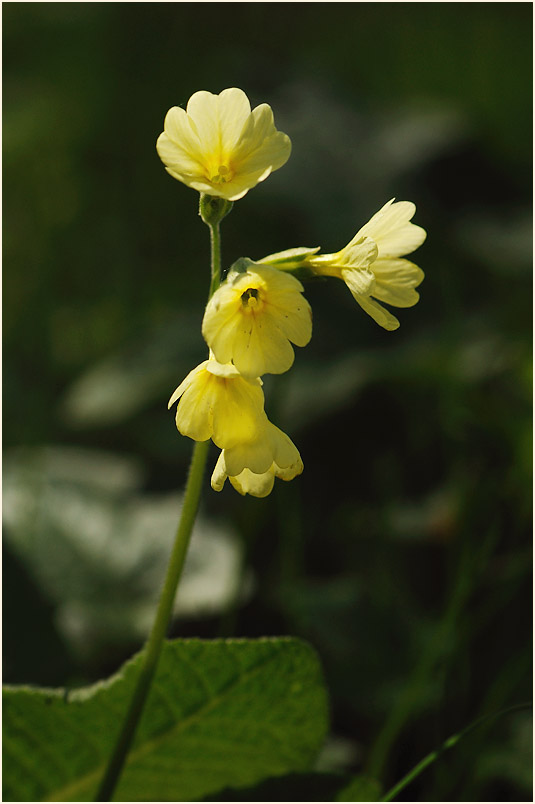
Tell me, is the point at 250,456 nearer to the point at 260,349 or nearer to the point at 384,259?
the point at 260,349

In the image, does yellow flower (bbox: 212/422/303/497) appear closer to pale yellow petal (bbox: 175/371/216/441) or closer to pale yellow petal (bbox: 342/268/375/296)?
pale yellow petal (bbox: 175/371/216/441)

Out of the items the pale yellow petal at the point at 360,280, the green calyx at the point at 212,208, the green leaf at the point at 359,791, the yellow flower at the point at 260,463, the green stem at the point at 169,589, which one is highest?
the green calyx at the point at 212,208

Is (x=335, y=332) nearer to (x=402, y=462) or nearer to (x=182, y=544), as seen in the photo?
(x=402, y=462)

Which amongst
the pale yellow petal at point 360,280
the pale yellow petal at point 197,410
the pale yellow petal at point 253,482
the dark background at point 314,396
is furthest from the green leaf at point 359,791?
the pale yellow petal at point 360,280

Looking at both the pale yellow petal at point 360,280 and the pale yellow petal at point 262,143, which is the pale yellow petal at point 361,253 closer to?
the pale yellow petal at point 360,280

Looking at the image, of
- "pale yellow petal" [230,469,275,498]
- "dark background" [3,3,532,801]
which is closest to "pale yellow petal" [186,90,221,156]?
"pale yellow petal" [230,469,275,498]
